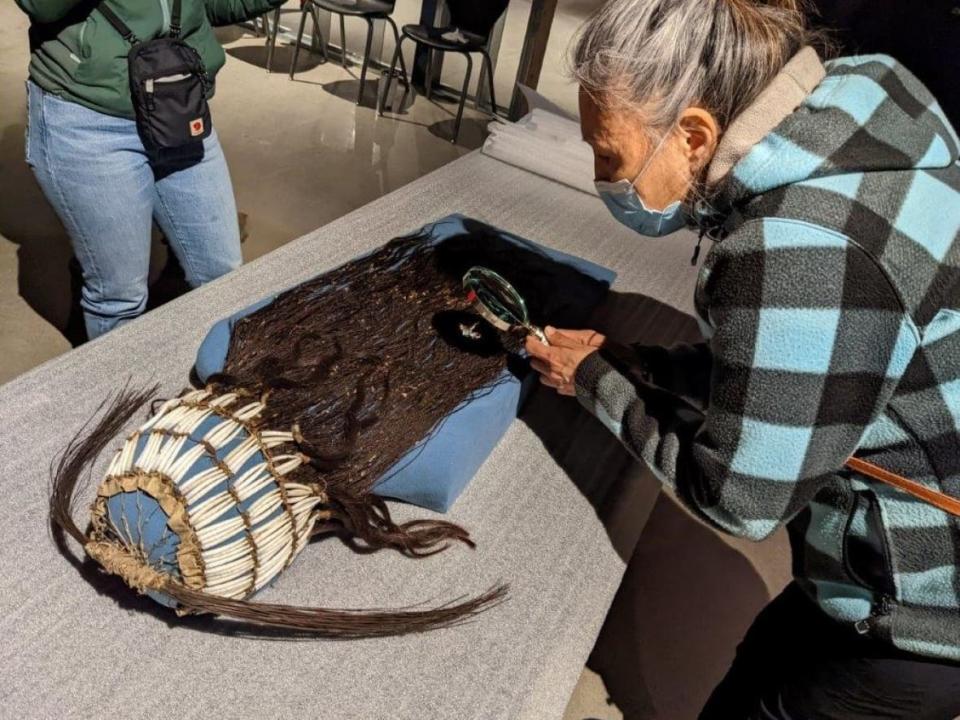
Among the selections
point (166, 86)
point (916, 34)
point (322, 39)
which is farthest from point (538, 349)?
point (322, 39)

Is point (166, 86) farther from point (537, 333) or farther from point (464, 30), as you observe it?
point (464, 30)

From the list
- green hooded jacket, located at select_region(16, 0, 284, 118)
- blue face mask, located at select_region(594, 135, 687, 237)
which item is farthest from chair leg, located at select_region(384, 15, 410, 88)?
blue face mask, located at select_region(594, 135, 687, 237)

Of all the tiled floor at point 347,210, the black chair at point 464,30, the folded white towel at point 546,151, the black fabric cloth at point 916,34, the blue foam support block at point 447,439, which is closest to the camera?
the blue foam support block at point 447,439

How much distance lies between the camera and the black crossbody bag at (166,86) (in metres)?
1.25

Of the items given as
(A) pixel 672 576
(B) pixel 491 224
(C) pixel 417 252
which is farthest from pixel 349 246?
(A) pixel 672 576

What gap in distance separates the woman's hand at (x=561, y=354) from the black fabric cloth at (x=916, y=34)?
87 cm

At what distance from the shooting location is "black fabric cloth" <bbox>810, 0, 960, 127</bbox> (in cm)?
152

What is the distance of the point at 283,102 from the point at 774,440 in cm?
368

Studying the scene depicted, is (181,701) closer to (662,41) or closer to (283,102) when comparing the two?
(662,41)

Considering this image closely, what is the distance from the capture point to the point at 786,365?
2.29 feet

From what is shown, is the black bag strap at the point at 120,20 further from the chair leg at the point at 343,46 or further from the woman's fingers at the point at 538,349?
the chair leg at the point at 343,46

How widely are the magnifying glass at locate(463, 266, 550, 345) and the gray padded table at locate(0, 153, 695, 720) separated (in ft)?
0.69

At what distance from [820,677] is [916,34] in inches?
53.4

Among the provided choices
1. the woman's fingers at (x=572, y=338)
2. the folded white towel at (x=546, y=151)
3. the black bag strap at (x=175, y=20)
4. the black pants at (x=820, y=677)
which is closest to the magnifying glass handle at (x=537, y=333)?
the woman's fingers at (x=572, y=338)
